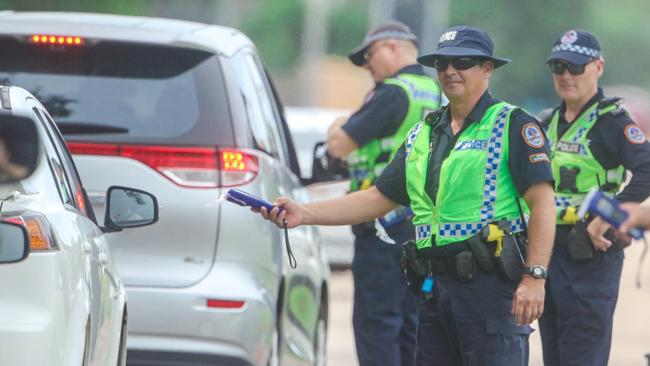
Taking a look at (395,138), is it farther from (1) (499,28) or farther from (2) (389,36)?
→ (1) (499,28)

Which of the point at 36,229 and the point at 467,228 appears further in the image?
the point at 467,228

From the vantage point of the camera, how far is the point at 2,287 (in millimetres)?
5098

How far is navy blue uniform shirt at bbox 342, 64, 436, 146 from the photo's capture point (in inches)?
354

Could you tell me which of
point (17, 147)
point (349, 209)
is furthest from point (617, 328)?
point (17, 147)

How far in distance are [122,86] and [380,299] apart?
1.78 metres

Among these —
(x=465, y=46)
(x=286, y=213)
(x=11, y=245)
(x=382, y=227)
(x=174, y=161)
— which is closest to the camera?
(x=11, y=245)

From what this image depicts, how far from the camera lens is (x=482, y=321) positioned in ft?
21.5

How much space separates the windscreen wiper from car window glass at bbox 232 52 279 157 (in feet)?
2.02

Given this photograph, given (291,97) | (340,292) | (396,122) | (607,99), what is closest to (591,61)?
(607,99)

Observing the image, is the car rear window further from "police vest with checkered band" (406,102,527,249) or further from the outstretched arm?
"police vest with checkered band" (406,102,527,249)

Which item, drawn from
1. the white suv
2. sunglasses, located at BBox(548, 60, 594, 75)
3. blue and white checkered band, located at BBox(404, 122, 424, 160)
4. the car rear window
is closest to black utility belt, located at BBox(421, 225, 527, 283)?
blue and white checkered band, located at BBox(404, 122, 424, 160)

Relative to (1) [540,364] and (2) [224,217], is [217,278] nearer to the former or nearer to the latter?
(2) [224,217]

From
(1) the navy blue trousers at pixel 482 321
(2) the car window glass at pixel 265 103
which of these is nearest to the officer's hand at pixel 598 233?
(1) the navy blue trousers at pixel 482 321

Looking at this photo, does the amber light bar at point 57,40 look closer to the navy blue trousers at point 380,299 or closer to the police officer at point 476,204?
the police officer at point 476,204
